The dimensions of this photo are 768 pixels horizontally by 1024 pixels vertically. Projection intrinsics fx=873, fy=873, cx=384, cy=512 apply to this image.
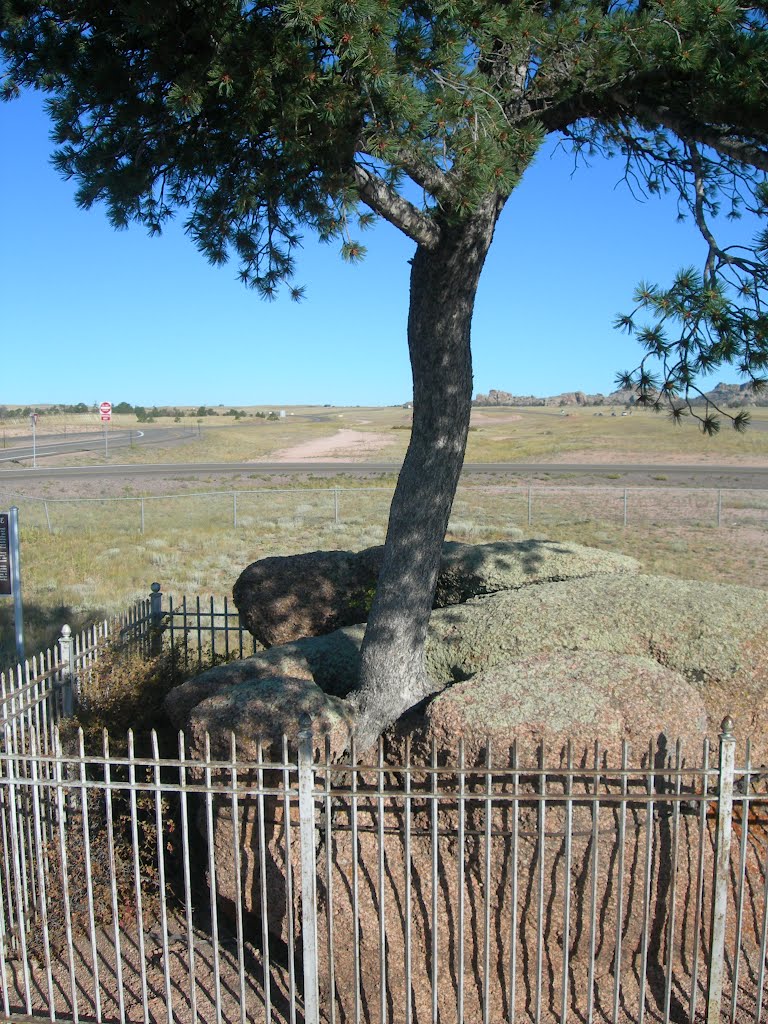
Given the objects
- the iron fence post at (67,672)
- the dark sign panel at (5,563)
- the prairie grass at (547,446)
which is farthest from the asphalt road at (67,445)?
the iron fence post at (67,672)

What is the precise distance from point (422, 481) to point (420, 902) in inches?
105

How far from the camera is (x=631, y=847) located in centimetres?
480

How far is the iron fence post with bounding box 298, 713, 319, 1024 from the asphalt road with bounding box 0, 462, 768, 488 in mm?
31585

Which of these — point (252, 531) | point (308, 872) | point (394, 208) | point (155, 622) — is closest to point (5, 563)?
point (155, 622)

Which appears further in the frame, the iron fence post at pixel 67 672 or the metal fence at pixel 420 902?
the iron fence post at pixel 67 672

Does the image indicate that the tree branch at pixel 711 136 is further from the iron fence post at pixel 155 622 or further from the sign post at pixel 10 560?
the sign post at pixel 10 560

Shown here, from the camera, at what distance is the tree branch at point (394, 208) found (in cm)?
559

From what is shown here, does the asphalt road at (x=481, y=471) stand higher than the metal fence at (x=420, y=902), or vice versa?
the asphalt road at (x=481, y=471)

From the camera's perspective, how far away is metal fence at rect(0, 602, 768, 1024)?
4375 mm

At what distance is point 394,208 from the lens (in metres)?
5.62

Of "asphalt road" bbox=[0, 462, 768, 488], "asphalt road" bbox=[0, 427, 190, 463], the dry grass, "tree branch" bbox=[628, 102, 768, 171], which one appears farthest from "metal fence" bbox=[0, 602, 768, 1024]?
"asphalt road" bbox=[0, 427, 190, 463]

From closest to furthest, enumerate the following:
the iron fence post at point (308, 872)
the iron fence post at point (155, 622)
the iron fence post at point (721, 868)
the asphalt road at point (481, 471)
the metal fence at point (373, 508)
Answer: the iron fence post at point (721, 868) → the iron fence post at point (308, 872) → the iron fence post at point (155, 622) → the metal fence at point (373, 508) → the asphalt road at point (481, 471)

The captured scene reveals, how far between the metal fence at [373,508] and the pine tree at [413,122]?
15319mm

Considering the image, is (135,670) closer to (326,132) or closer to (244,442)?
(326,132)
